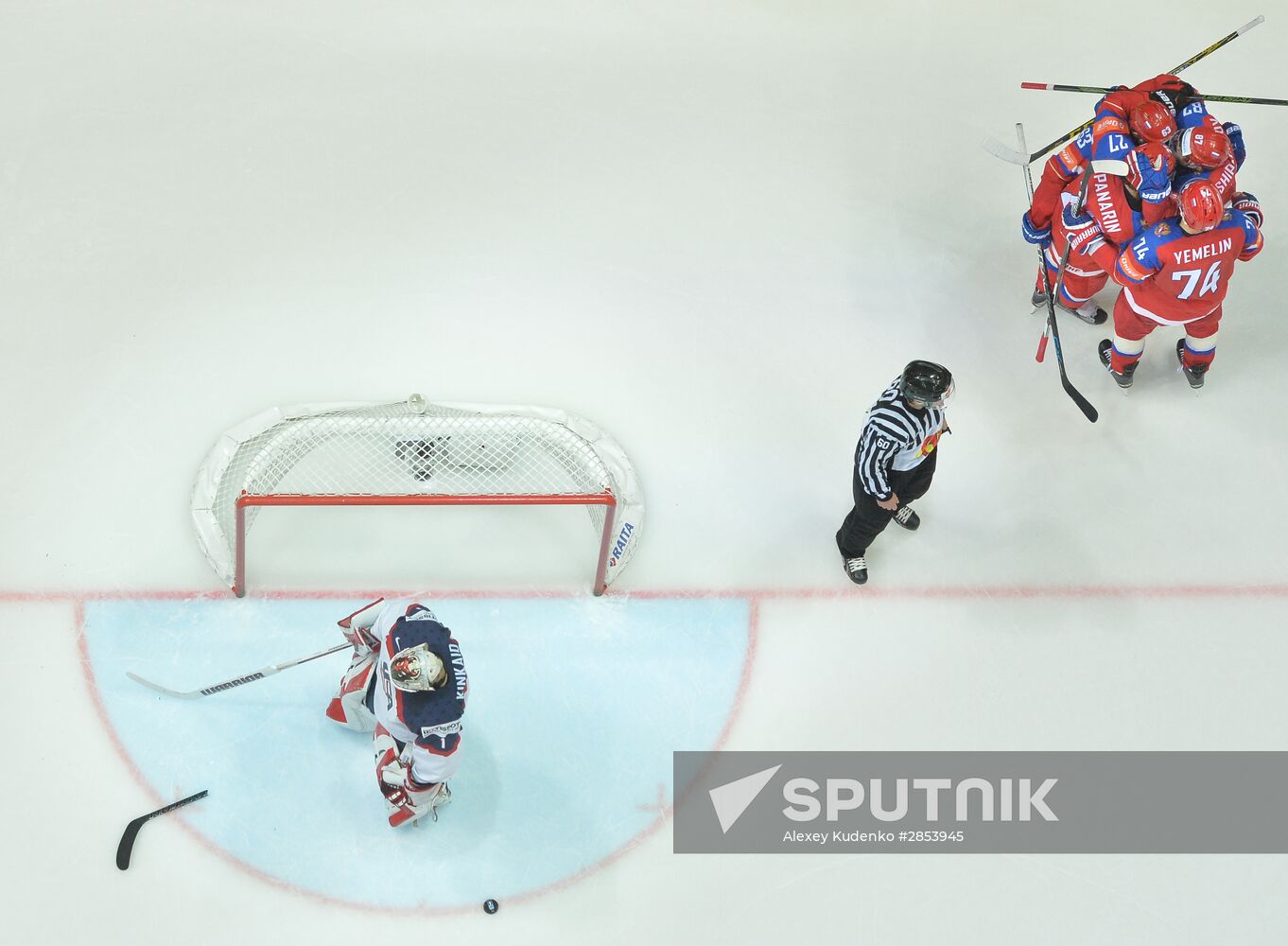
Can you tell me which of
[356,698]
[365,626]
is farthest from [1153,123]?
[356,698]

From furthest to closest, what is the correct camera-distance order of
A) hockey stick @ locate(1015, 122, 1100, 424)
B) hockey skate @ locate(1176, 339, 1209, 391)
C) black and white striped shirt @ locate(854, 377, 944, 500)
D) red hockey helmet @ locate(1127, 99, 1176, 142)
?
hockey skate @ locate(1176, 339, 1209, 391), hockey stick @ locate(1015, 122, 1100, 424), red hockey helmet @ locate(1127, 99, 1176, 142), black and white striped shirt @ locate(854, 377, 944, 500)

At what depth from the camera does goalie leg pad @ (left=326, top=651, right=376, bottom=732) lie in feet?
14.8

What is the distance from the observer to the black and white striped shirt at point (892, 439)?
4.56 metres

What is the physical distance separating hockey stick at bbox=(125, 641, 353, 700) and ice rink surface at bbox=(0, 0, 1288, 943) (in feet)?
0.22

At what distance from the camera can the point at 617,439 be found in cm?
552

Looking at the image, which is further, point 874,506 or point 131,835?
point 874,506

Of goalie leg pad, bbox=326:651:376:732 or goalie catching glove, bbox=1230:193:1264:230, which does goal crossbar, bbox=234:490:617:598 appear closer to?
goalie leg pad, bbox=326:651:376:732

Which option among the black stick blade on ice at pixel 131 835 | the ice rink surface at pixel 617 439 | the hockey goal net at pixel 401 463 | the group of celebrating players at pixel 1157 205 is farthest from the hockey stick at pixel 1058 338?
the black stick blade on ice at pixel 131 835

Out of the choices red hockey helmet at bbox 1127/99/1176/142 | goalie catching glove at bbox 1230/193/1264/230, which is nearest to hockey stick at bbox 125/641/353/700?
red hockey helmet at bbox 1127/99/1176/142

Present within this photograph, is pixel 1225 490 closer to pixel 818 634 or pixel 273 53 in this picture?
pixel 818 634

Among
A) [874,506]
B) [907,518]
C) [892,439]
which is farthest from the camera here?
[907,518]

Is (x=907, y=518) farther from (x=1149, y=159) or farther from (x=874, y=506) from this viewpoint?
(x=1149, y=159)

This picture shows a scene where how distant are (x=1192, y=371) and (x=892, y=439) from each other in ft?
6.65

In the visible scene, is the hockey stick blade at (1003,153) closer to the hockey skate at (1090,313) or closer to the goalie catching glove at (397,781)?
the hockey skate at (1090,313)
